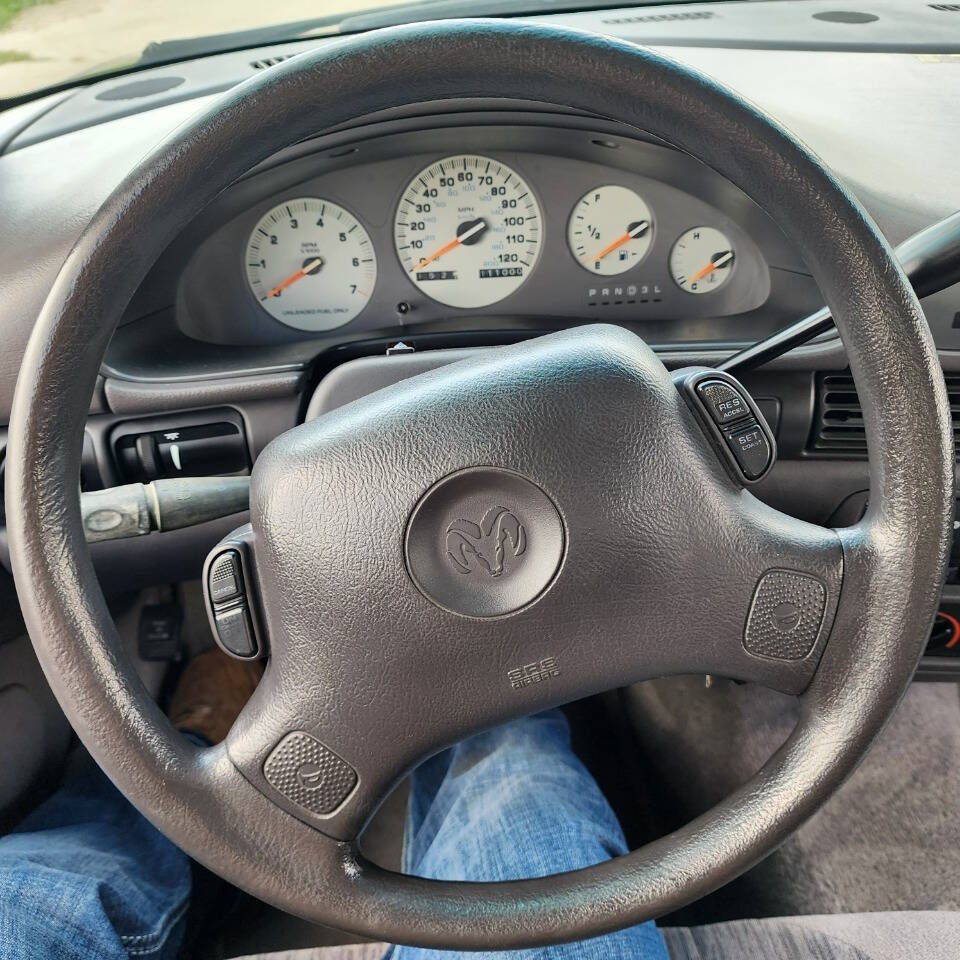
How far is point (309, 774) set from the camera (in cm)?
67

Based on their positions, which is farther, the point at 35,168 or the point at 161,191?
the point at 35,168

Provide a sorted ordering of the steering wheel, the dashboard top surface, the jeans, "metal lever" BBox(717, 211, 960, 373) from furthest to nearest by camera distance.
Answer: the dashboard top surface
the jeans
"metal lever" BBox(717, 211, 960, 373)
the steering wheel

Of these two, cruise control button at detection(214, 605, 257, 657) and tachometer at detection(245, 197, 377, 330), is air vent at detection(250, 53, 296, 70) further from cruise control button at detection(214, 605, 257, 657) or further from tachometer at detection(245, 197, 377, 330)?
cruise control button at detection(214, 605, 257, 657)

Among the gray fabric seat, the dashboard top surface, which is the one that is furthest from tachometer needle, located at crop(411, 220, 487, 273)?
the gray fabric seat

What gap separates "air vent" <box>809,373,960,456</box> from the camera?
121 centimetres

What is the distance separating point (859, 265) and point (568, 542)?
283 mm

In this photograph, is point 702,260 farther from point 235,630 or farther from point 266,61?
point 235,630

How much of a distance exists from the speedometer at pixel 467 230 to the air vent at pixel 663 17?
41 cm

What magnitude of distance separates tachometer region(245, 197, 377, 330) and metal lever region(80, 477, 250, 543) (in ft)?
1.91

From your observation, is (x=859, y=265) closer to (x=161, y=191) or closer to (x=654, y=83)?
(x=654, y=83)

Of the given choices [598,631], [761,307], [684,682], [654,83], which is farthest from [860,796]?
[654,83]

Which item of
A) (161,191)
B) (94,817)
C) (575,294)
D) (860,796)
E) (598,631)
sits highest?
(161,191)

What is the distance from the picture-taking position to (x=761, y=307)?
1.37 metres

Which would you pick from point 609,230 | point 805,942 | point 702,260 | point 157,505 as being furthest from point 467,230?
point 805,942
